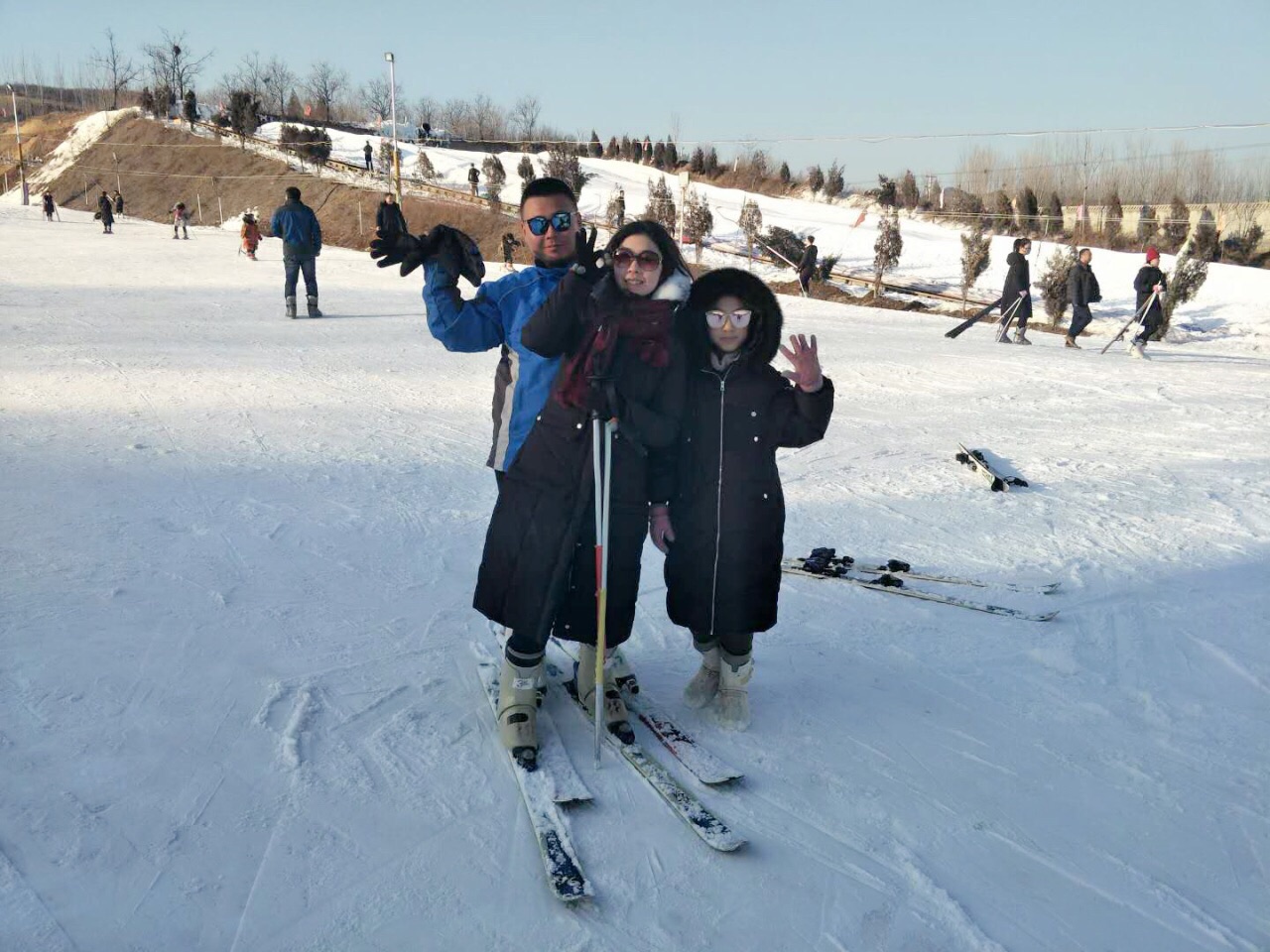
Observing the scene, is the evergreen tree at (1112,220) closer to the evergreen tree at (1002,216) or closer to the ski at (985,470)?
the evergreen tree at (1002,216)

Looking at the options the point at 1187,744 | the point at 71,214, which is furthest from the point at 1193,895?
the point at 71,214

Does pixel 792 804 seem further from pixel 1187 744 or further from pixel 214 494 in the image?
pixel 214 494

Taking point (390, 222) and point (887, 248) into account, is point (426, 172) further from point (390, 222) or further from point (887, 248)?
point (390, 222)

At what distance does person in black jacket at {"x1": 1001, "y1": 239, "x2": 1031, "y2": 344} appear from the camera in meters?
13.3

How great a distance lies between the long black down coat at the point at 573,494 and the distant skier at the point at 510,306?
0.08 meters

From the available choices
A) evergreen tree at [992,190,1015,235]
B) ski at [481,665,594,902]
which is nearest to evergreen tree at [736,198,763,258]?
evergreen tree at [992,190,1015,235]

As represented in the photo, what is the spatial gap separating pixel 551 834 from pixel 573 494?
987 mm

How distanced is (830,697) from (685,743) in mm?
729

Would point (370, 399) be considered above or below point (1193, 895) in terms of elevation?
above

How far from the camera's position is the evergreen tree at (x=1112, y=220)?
3075 cm

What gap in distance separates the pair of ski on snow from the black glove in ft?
4.80

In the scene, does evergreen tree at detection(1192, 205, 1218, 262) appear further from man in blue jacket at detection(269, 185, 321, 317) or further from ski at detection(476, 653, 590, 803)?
ski at detection(476, 653, 590, 803)

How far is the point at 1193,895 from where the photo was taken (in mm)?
2320

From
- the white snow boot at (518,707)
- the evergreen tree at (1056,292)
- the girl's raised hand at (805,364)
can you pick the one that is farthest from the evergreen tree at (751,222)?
the white snow boot at (518,707)
